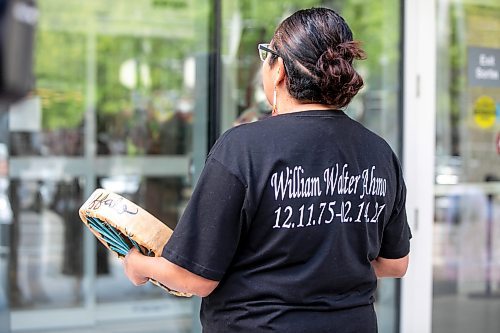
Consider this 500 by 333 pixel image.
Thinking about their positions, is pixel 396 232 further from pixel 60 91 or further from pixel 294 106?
pixel 60 91

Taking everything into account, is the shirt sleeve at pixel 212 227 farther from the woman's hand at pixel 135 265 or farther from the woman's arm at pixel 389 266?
the woman's arm at pixel 389 266

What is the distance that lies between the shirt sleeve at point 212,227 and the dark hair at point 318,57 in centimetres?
29

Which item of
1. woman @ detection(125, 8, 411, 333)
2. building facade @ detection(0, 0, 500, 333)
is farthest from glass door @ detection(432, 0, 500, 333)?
woman @ detection(125, 8, 411, 333)

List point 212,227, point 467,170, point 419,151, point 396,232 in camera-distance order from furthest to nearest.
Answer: point 467,170
point 419,151
point 396,232
point 212,227

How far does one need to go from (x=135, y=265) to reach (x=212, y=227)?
9.9 inches

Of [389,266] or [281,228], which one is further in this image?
[389,266]

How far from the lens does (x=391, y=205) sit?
1948 millimetres

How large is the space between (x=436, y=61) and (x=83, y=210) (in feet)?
11.0

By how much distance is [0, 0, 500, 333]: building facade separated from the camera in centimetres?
448

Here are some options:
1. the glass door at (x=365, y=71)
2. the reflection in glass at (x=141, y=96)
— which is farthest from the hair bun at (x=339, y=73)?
the reflection in glass at (x=141, y=96)

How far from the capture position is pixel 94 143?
6648 millimetres

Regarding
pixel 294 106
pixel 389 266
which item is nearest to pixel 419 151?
pixel 389 266

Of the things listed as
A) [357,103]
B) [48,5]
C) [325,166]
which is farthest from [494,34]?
[48,5]

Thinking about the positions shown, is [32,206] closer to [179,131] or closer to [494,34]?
[179,131]
